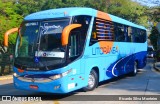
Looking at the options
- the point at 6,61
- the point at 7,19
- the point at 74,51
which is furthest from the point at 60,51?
the point at 7,19

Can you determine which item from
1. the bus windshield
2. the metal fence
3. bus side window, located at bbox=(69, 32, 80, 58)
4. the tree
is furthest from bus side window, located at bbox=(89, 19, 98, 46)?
the tree

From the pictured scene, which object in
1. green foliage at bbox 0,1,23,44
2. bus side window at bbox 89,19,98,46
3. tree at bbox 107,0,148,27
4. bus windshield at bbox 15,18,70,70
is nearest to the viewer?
bus windshield at bbox 15,18,70,70

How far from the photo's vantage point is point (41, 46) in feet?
32.8

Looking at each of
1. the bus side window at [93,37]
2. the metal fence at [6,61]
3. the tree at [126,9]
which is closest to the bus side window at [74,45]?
the bus side window at [93,37]

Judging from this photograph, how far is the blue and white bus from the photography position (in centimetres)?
969

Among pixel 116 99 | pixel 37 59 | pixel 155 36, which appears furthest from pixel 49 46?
pixel 155 36

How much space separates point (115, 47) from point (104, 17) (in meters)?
1.98

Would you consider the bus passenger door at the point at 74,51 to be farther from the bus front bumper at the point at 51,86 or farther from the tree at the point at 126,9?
the tree at the point at 126,9

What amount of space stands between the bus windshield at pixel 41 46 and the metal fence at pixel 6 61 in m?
10.7

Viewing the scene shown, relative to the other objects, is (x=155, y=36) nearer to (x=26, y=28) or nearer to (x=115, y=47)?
(x=115, y=47)

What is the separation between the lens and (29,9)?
32.5m

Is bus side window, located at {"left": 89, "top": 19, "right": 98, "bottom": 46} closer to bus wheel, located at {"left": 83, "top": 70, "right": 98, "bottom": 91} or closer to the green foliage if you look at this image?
bus wheel, located at {"left": 83, "top": 70, "right": 98, "bottom": 91}

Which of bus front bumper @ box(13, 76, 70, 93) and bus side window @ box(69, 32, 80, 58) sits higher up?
bus side window @ box(69, 32, 80, 58)

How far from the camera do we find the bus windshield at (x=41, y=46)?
9742 mm
